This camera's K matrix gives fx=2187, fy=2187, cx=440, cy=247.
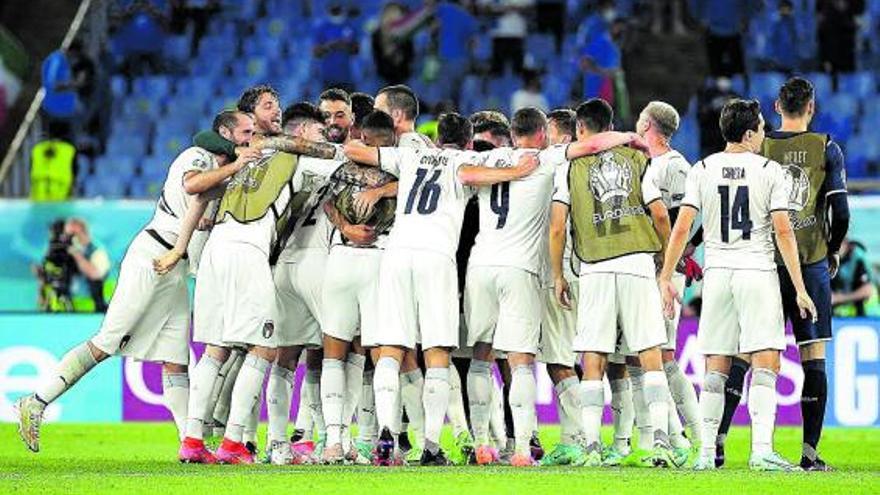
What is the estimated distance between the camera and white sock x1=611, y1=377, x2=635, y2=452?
1476 cm

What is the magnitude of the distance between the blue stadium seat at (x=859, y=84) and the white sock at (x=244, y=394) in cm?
1530

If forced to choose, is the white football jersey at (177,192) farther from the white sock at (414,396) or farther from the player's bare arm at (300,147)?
the white sock at (414,396)

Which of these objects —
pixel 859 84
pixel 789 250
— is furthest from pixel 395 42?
pixel 789 250

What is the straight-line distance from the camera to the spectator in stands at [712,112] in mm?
26016

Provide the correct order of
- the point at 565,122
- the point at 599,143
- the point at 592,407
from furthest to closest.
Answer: the point at 565,122, the point at 599,143, the point at 592,407

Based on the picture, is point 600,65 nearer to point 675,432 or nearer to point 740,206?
point 675,432

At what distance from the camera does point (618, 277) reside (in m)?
13.9

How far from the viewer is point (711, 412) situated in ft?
45.0

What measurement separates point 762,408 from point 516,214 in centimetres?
203

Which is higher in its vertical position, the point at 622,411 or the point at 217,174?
the point at 217,174

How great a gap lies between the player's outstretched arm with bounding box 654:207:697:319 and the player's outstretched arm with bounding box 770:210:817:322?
0.53 meters

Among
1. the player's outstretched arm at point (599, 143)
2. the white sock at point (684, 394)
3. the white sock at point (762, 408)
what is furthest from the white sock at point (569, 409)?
the player's outstretched arm at point (599, 143)

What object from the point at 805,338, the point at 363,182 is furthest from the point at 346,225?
the point at 805,338

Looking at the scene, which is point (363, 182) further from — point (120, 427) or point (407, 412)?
point (120, 427)
